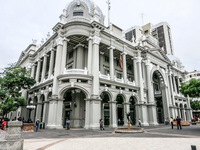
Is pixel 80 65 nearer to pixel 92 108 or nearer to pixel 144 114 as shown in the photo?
pixel 92 108

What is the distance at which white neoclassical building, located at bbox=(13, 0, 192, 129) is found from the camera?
66.6 ft

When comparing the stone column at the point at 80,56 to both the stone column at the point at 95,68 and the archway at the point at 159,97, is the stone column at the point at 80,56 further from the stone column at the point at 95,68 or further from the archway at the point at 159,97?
the archway at the point at 159,97

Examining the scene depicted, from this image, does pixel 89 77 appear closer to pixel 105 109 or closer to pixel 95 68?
pixel 95 68

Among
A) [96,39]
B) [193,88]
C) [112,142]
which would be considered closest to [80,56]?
[96,39]

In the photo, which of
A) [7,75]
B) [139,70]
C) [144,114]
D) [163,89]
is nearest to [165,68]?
[163,89]

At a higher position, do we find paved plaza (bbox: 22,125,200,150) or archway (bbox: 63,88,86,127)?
archway (bbox: 63,88,86,127)

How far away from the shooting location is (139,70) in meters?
29.3

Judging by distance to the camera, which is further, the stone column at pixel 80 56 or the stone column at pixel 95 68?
the stone column at pixel 80 56

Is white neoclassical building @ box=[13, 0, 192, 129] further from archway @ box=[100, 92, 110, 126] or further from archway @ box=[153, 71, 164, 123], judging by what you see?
archway @ box=[153, 71, 164, 123]

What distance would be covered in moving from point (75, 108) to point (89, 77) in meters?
5.50

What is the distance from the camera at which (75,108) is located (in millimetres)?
22250

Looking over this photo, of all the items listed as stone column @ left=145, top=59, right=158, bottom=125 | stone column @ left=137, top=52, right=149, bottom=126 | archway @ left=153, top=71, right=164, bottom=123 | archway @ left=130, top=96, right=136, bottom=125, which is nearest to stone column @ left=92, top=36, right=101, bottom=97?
archway @ left=130, top=96, right=136, bottom=125

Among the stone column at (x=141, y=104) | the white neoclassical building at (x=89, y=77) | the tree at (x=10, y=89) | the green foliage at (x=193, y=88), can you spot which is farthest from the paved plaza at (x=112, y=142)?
the stone column at (x=141, y=104)

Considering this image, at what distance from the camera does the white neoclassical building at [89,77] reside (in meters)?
20.3
